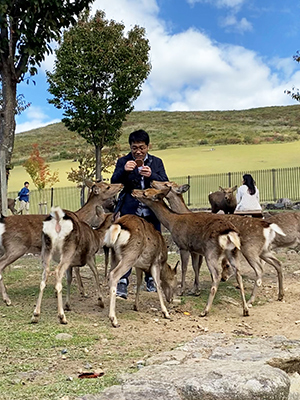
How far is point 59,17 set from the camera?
9.17m

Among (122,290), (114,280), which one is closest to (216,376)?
(114,280)

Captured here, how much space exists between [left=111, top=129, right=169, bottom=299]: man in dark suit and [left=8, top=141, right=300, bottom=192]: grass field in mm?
33130

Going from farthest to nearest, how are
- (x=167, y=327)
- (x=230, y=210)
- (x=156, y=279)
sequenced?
(x=230, y=210) < (x=156, y=279) < (x=167, y=327)

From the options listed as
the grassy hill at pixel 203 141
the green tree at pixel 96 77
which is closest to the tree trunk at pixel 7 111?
the green tree at pixel 96 77

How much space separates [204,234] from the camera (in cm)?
718

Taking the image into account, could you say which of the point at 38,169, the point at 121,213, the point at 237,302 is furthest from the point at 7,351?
the point at 38,169

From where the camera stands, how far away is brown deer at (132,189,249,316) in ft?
22.6

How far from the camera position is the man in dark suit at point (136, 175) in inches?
291

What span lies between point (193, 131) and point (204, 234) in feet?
214

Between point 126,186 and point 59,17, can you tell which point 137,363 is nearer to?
point 126,186

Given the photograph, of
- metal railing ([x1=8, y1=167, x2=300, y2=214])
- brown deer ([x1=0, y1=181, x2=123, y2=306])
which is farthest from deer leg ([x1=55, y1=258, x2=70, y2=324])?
metal railing ([x1=8, y1=167, x2=300, y2=214])

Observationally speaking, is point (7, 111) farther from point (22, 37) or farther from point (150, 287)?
point (150, 287)

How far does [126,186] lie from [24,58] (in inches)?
137

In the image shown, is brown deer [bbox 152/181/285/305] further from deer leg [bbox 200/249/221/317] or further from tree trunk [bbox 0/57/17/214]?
tree trunk [bbox 0/57/17/214]
